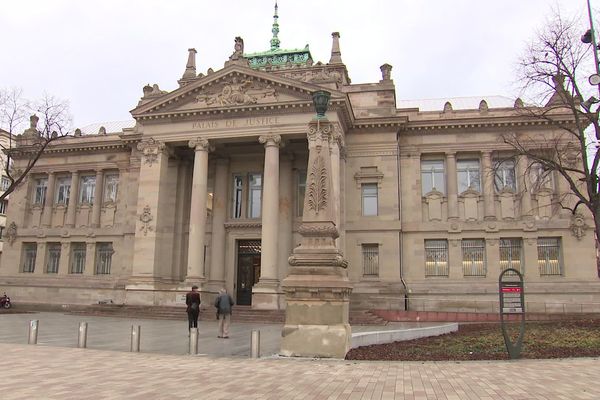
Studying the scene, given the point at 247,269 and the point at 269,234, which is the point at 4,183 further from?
the point at 269,234

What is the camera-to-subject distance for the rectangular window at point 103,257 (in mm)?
39844

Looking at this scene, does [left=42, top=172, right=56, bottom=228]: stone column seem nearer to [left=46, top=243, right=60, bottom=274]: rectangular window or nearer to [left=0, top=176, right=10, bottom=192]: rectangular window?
[left=46, top=243, right=60, bottom=274]: rectangular window

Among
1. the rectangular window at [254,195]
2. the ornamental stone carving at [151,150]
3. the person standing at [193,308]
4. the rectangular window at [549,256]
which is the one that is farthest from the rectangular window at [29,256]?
the rectangular window at [549,256]

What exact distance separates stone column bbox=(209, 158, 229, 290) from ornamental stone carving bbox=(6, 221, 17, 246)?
63.3 ft

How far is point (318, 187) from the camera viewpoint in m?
14.4

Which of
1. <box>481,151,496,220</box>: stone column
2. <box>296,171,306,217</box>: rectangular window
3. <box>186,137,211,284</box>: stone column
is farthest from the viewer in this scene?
<box>296,171,306,217</box>: rectangular window

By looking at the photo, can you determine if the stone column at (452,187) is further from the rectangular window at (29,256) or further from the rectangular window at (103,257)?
the rectangular window at (29,256)

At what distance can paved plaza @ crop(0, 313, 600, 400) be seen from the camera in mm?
8367

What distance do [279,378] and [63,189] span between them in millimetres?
38999

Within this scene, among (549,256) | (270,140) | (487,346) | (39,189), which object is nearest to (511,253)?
(549,256)

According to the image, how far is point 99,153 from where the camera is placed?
136 ft

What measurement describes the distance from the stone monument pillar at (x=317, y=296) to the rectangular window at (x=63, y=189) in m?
34.8

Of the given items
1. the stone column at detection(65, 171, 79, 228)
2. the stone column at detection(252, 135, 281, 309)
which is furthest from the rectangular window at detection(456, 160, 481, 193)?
the stone column at detection(65, 171, 79, 228)

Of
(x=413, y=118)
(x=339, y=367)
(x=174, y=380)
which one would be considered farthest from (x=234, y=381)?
(x=413, y=118)
